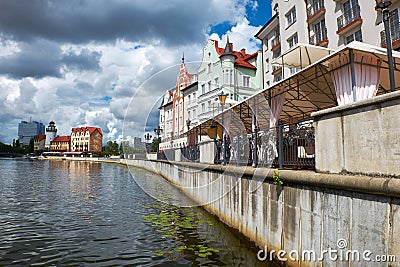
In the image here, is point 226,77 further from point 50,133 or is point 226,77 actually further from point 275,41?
point 50,133

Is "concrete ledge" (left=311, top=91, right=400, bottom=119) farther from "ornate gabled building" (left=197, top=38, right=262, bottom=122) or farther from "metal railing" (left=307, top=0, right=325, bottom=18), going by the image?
"ornate gabled building" (left=197, top=38, right=262, bottom=122)

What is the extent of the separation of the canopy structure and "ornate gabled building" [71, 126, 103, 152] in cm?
12818

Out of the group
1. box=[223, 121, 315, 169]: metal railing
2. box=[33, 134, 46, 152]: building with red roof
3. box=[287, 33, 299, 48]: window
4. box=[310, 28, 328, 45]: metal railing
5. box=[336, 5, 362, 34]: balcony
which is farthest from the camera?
box=[33, 134, 46, 152]: building with red roof

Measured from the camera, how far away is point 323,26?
70.2 ft

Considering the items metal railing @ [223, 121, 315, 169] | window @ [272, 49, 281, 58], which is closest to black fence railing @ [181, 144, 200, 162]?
metal railing @ [223, 121, 315, 169]

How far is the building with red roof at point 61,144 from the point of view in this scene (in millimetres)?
141875

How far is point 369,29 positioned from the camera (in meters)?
16.8

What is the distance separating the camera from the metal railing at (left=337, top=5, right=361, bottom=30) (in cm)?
1798

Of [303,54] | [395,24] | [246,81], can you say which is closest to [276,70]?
[246,81]

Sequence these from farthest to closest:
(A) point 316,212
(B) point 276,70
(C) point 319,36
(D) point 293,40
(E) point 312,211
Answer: (B) point 276,70
(D) point 293,40
(C) point 319,36
(E) point 312,211
(A) point 316,212

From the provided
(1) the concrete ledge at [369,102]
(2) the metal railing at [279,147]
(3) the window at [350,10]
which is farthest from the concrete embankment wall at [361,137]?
(3) the window at [350,10]

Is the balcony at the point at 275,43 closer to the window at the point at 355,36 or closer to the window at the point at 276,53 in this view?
the window at the point at 276,53

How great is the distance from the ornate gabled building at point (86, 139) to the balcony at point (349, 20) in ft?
425

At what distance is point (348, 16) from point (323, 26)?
266 cm
